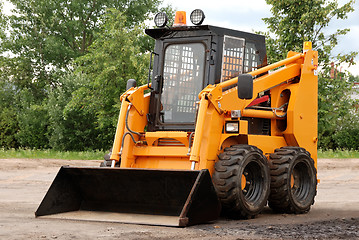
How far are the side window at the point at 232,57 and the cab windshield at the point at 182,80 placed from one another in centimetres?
35

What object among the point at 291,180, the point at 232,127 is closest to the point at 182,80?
the point at 232,127

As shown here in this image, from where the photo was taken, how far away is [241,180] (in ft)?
25.2

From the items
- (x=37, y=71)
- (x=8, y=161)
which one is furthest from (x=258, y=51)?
(x=37, y=71)

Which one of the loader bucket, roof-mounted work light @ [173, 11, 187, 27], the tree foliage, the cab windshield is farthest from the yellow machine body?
the tree foliage

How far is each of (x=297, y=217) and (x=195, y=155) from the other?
82.6 inches

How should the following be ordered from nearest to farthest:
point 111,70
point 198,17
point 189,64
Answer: point 198,17 → point 189,64 → point 111,70

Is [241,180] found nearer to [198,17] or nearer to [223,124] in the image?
[223,124]

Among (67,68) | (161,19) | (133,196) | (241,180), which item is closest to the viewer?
(241,180)

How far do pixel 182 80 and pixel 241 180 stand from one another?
2031 mm

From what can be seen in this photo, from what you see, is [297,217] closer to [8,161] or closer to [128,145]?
[128,145]

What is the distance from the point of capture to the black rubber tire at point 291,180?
8.59 metres

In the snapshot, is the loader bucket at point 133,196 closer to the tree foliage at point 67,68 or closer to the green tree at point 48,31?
the tree foliage at point 67,68

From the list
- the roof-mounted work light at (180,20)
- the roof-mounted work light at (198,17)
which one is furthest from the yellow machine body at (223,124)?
the roof-mounted work light at (180,20)

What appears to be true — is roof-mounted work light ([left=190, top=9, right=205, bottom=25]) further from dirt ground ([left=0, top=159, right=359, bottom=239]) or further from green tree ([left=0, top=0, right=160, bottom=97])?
green tree ([left=0, top=0, right=160, bottom=97])
